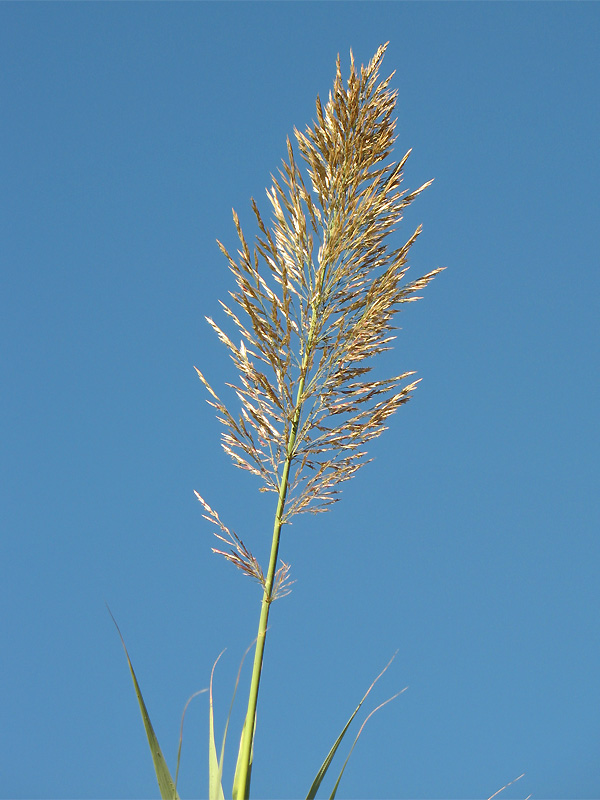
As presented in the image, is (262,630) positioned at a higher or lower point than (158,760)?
higher

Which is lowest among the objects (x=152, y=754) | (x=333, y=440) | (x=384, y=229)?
(x=152, y=754)

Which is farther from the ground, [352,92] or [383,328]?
[352,92]

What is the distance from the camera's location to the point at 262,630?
281 cm

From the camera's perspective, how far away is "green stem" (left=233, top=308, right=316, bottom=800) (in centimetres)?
266

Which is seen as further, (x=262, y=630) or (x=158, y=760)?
(x=262, y=630)

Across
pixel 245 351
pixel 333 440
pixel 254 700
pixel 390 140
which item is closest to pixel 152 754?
pixel 254 700

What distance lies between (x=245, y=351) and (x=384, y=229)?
846 millimetres

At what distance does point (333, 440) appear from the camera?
3.18 m

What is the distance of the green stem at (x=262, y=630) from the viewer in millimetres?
2664

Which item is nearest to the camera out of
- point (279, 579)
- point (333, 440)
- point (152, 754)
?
point (152, 754)

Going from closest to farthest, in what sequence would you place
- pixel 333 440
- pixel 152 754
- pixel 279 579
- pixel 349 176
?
1. pixel 152 754
2. pixel 279 579
3. pixel 333 440
4. pixel 349 176

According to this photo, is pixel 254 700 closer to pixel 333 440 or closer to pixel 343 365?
pixel 333 440

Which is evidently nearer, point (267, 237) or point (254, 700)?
point (254, 700)

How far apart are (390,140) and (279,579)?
2028 millimetres
